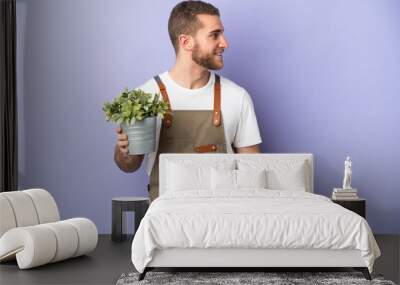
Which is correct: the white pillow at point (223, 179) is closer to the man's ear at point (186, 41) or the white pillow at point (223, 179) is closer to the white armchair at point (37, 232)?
the white armchair at point (37, 232)

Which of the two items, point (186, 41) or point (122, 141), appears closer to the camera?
point (122, 141)

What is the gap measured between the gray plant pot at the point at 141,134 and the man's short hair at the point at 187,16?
1.05 meters

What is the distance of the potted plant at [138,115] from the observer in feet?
22.1

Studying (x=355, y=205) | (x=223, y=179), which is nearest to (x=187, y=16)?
(x=223, y=179)

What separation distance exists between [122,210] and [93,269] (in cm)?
136

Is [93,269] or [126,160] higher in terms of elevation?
[126,160]

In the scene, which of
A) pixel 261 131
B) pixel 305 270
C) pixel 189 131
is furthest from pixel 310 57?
pixel 305 270

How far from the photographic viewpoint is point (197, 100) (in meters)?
7.45

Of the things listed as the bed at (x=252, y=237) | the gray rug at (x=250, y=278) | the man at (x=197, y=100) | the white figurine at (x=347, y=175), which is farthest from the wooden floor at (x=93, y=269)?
the man at (x=197, y=100)

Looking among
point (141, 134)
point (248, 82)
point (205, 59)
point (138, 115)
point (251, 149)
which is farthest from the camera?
point (248, 82)

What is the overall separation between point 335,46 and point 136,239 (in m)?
3.40

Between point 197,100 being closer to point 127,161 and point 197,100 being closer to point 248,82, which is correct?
point 248,82

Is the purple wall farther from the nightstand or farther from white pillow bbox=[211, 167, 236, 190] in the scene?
white pillow bbox=[211, 167, 236, 190]

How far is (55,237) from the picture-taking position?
6.05m
